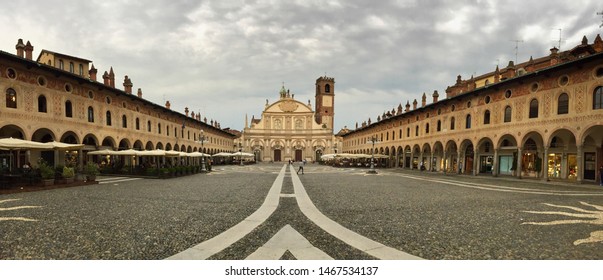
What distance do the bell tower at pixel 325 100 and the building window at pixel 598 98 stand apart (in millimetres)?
75389

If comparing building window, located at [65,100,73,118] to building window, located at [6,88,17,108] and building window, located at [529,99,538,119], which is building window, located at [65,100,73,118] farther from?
building window, located at [529,99,538,119]

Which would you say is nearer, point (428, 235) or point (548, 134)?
point (428, 235)

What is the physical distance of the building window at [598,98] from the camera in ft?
58.6

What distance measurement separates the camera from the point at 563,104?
20.0m

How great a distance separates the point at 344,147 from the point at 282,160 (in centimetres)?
2002

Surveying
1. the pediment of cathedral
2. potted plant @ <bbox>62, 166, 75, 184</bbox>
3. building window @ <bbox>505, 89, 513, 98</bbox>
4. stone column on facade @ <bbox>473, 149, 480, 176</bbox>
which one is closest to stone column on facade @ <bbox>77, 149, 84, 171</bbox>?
potted plant @ <bbox>62, 166, 75, 184</bbox>

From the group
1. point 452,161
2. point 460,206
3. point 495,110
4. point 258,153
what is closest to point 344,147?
point 258,153

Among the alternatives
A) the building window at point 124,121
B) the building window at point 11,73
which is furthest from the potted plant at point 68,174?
the building window at point 124,121

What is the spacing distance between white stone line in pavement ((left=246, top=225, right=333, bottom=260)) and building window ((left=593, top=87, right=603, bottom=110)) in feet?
79.0

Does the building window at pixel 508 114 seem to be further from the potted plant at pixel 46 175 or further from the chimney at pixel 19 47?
the chimney at pixel 19 47

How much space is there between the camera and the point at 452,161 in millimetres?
33406

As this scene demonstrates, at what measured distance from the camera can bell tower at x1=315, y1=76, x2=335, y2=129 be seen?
306 ft

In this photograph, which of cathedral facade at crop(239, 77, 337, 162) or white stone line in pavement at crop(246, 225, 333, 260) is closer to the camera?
white stone line in pavement at crop(246, 225, 333, 260)

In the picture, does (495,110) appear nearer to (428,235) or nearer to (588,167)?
(588,167)
